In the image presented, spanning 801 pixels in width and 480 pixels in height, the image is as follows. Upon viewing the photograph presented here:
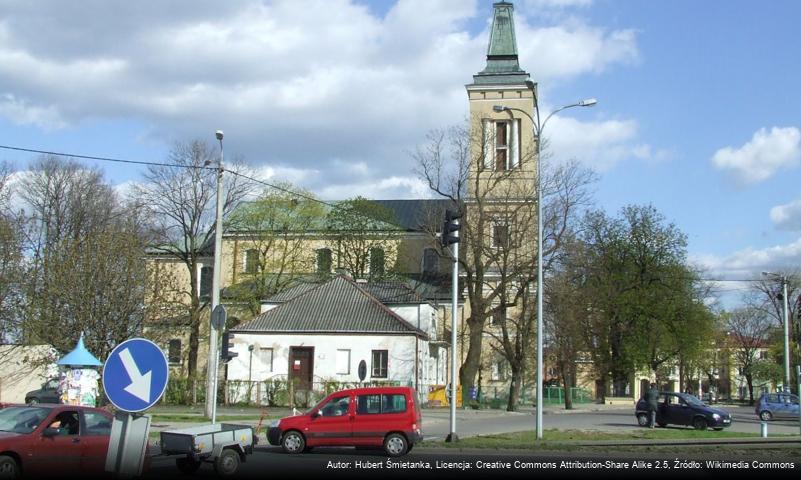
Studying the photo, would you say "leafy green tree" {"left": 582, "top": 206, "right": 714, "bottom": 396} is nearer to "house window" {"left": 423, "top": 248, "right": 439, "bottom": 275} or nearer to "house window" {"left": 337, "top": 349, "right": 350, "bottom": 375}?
"house window" {"left": 423, "top": 248, "right": 439, "bottom": 275}

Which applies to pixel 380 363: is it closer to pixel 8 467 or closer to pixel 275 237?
pixel 275 237

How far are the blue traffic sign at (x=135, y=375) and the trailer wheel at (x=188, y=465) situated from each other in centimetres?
679

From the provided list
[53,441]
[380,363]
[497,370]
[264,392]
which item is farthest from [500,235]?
[53,441]

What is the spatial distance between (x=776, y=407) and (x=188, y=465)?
119 feet

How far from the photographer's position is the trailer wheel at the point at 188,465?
1530cm

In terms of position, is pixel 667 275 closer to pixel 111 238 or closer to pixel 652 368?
pixel 652 368

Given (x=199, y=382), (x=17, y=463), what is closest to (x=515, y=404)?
(x=199, y=382)

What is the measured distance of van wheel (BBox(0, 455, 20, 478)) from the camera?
13250 millimetres

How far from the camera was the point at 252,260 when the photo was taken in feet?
206

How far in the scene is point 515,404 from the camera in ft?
159

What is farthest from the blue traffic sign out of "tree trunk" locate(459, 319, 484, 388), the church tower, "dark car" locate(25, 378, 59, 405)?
the church tower

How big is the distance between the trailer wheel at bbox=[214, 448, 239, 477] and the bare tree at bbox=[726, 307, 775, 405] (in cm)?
8907

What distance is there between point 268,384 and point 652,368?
113 feet

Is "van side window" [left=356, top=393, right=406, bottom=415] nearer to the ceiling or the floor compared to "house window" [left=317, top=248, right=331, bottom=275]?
nearer to the floor
